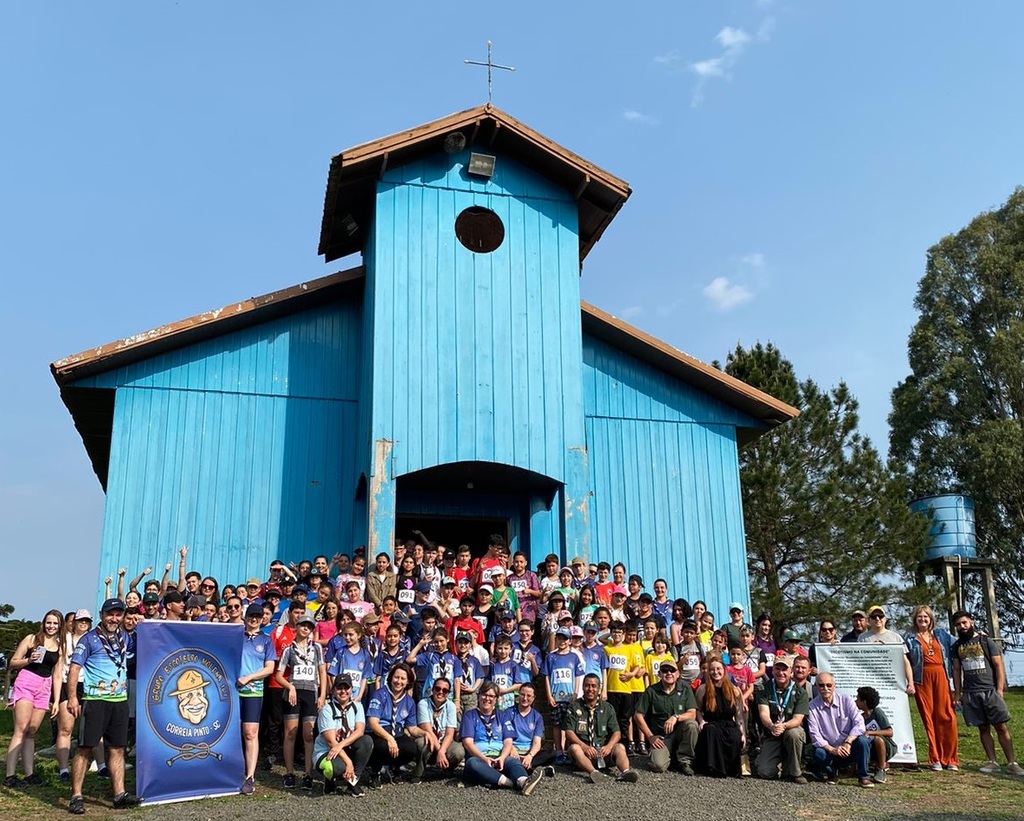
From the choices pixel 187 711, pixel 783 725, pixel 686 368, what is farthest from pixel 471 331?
pixel 187 711

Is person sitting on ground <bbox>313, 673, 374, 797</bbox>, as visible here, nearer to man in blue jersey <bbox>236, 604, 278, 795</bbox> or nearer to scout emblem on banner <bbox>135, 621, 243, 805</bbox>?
man in blue jersey <bbox>236, 604, 278, 795</bbox>

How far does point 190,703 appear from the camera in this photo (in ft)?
28.0

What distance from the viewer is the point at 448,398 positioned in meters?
14.0

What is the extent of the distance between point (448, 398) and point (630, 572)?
13.7 feet

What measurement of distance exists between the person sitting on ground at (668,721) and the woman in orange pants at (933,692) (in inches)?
97.5

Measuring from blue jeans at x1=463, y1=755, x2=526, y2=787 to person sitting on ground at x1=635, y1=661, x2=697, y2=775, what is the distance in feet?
5.21

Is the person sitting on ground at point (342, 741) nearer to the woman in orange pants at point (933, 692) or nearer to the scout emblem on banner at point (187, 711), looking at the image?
the scout emblem on banner at point (187, 711)

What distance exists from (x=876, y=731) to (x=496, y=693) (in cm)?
376

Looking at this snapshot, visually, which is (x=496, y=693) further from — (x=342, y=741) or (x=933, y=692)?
(x=933, y=692)

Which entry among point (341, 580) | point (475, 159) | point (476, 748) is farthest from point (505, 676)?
point (475, 159)

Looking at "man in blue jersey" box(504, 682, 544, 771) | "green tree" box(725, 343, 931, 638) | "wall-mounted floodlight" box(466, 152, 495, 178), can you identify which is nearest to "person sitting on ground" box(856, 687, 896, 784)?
"man in blue jersey" box(504, 682, 544, 771)

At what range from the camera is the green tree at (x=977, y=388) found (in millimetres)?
30031

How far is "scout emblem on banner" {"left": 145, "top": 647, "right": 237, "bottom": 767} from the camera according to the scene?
8.36 m

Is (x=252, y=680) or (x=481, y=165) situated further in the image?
(x=481, y=165)
